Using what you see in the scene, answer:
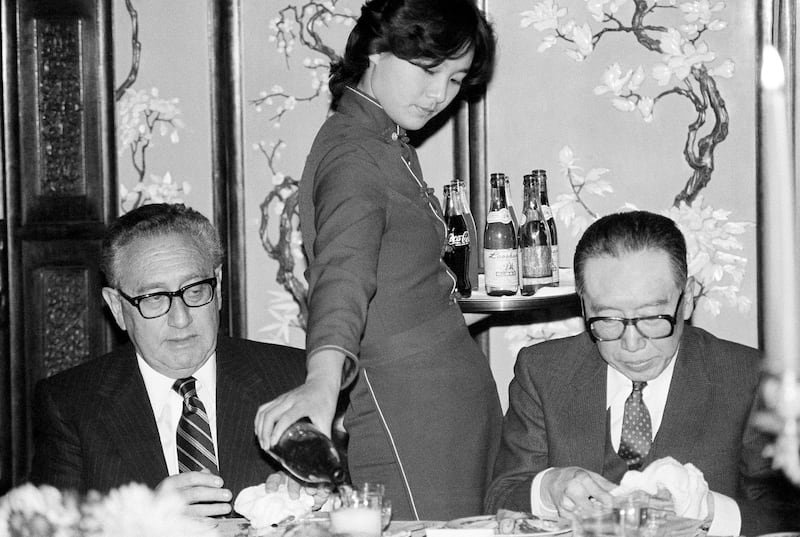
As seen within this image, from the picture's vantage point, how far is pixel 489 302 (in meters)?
2.57

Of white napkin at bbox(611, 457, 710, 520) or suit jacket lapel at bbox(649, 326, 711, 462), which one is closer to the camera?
white napkin at bbox(611, 457, 710, 520)

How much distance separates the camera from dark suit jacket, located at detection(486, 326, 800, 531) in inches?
75.7

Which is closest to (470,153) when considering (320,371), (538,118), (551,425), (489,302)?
(538,118)

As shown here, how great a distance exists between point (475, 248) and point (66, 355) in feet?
6.02

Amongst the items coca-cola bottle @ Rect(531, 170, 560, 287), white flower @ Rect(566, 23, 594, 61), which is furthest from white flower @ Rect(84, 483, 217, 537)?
white flower @ Rect(566, 23, 594, 61)

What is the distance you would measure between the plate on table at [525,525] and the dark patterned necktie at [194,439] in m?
0.65

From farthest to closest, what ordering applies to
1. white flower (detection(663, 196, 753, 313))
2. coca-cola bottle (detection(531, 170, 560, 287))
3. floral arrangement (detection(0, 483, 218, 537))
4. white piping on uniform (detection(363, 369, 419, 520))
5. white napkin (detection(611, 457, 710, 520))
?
1. white flower (detection(663, 196, 753, 313))
2. coca-cola bottle (detection(531, 170, 560, 287))
3. white piping on uniform (detection(363, 369, 419, 520))
4. white napkin (detection(611, 457, 710, 520))
5. floral arrangement (detection(0, 483, 218, 537))

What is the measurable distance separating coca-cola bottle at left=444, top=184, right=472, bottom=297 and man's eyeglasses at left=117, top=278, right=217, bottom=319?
62cm

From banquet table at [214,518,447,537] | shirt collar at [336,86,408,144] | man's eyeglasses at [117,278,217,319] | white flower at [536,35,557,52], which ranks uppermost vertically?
white flower at [536,35,557,52]

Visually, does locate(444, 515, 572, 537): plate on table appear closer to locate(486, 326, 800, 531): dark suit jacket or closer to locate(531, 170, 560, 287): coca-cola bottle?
locate(486, 326, 800, 531): dark suit jacket

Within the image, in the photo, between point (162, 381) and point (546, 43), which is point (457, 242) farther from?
point (162, 381)

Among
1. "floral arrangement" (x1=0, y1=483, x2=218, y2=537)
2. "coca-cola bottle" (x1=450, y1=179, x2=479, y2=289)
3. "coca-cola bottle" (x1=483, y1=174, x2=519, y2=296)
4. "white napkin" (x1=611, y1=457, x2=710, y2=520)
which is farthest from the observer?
"coca-cola bottle" (x1=450, y1=179, x2=479, y2=289)

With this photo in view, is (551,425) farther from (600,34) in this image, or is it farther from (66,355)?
(66,355)

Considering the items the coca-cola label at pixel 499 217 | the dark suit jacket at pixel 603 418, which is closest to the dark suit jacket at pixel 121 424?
the dark suit jacket at pixel 603 418
